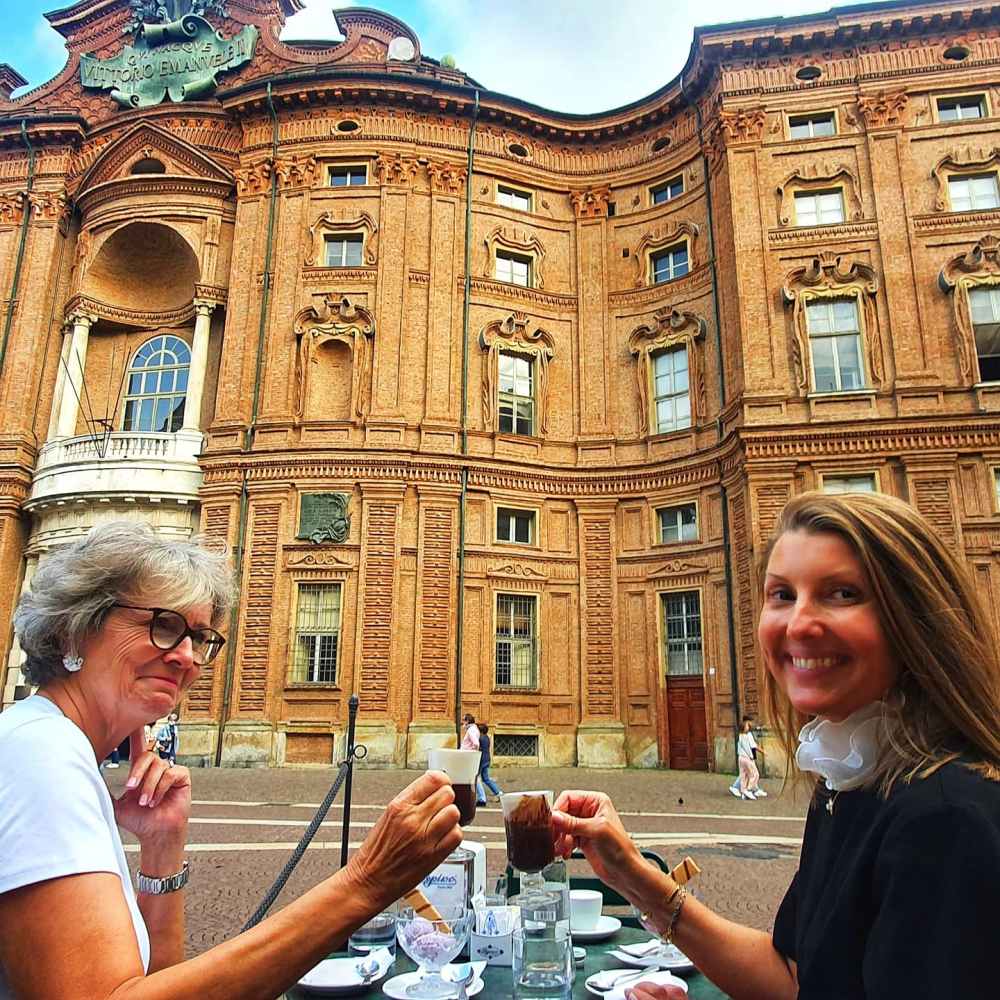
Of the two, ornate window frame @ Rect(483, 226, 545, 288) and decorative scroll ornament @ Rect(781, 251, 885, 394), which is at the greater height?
ornate window frame @ Rect(483, 226, 545, 288)

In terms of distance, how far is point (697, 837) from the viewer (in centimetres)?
1097

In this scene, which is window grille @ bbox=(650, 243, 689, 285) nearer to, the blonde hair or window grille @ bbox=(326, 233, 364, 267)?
window grille @ bbox=(326, 233, 364, 267)

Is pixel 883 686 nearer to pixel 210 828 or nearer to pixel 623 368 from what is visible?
pixel 210 828

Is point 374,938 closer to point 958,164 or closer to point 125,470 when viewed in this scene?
point 125,470

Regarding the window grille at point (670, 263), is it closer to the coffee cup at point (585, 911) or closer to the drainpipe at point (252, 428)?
the drainpipe at point (252, 428)

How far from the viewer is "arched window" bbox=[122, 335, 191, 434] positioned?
2431 centimetres

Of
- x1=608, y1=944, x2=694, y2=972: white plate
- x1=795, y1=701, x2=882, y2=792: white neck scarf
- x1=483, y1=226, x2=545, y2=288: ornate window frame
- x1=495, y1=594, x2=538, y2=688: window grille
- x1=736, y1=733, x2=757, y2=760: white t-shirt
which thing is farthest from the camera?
x1=483, y1=226, x2=545, y2=288: ornate window frame

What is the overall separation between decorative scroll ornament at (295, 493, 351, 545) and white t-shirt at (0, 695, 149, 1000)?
1919 cm

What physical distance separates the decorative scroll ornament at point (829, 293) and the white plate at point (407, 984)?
19.4 meters

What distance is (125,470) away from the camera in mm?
21594

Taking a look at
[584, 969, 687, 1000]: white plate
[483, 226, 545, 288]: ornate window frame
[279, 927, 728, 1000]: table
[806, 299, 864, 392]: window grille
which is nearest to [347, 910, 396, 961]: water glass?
[279, 927, 728, 1000]: table

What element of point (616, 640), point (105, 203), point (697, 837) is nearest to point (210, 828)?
point (697, 837)

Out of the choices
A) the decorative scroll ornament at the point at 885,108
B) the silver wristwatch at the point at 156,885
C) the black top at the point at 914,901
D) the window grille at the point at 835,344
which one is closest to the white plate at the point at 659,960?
the black top at the point at 914,901

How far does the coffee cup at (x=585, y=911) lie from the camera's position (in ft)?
11.0
